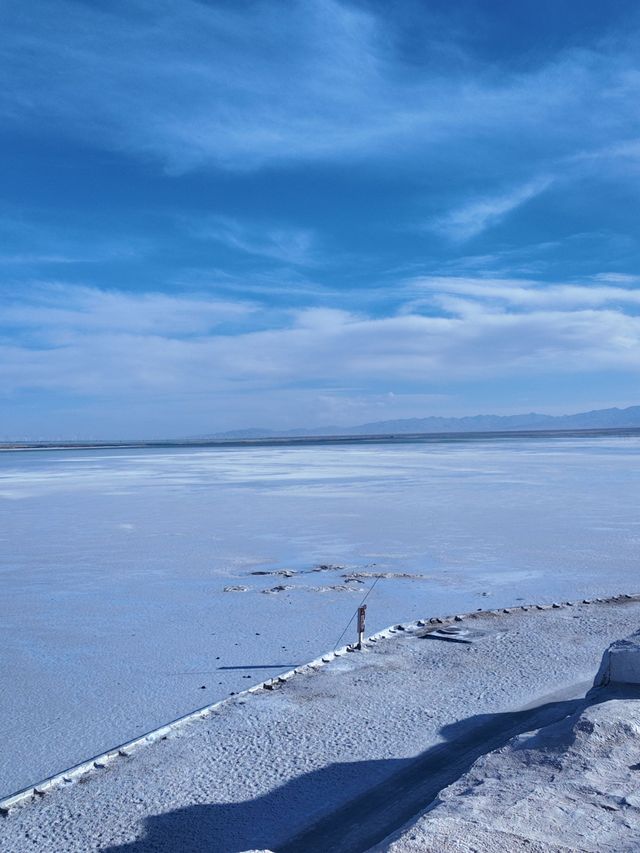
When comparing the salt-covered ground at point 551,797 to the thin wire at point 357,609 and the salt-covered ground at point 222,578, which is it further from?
the thin wire at point 357,609

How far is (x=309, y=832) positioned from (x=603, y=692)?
2.87 m

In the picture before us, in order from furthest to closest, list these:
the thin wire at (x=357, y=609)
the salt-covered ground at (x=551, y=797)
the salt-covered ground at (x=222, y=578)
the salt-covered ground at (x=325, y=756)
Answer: the thin wire at (x=357, y=609) < the salt-covered ground at (x=222, y=578) < the salt-covered ground at (x=325, y=756) < the salt-covered ground at (x=551, y=797)

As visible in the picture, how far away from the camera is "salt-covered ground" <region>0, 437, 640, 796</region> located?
22.7 feet

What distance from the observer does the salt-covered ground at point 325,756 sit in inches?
182

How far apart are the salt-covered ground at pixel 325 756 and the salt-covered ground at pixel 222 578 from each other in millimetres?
570

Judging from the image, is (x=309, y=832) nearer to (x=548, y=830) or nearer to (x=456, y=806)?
(x=456, y=806)

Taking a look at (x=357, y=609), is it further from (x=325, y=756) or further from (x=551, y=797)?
(x=551, y=797)

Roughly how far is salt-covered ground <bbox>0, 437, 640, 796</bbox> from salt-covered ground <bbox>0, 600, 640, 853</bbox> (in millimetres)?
570

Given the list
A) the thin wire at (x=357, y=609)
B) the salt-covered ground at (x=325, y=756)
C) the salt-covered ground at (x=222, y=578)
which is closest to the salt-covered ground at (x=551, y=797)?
the salt-covered ground at (x=325, y=756)

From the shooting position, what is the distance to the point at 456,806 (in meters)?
4.22

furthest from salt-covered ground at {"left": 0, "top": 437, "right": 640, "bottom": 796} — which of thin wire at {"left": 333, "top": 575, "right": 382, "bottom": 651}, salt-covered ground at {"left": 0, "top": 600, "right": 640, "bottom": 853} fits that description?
salt-covered ground at {"left": 0, "top": 600, "right": 640, "bottom": 853}

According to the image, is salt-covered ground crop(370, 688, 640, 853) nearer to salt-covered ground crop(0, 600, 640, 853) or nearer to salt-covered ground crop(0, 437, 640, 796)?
salt-covered ground crop(0, 600, 640, 853)

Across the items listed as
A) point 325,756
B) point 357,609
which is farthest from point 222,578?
point 325,756

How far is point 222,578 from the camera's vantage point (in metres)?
11.5
